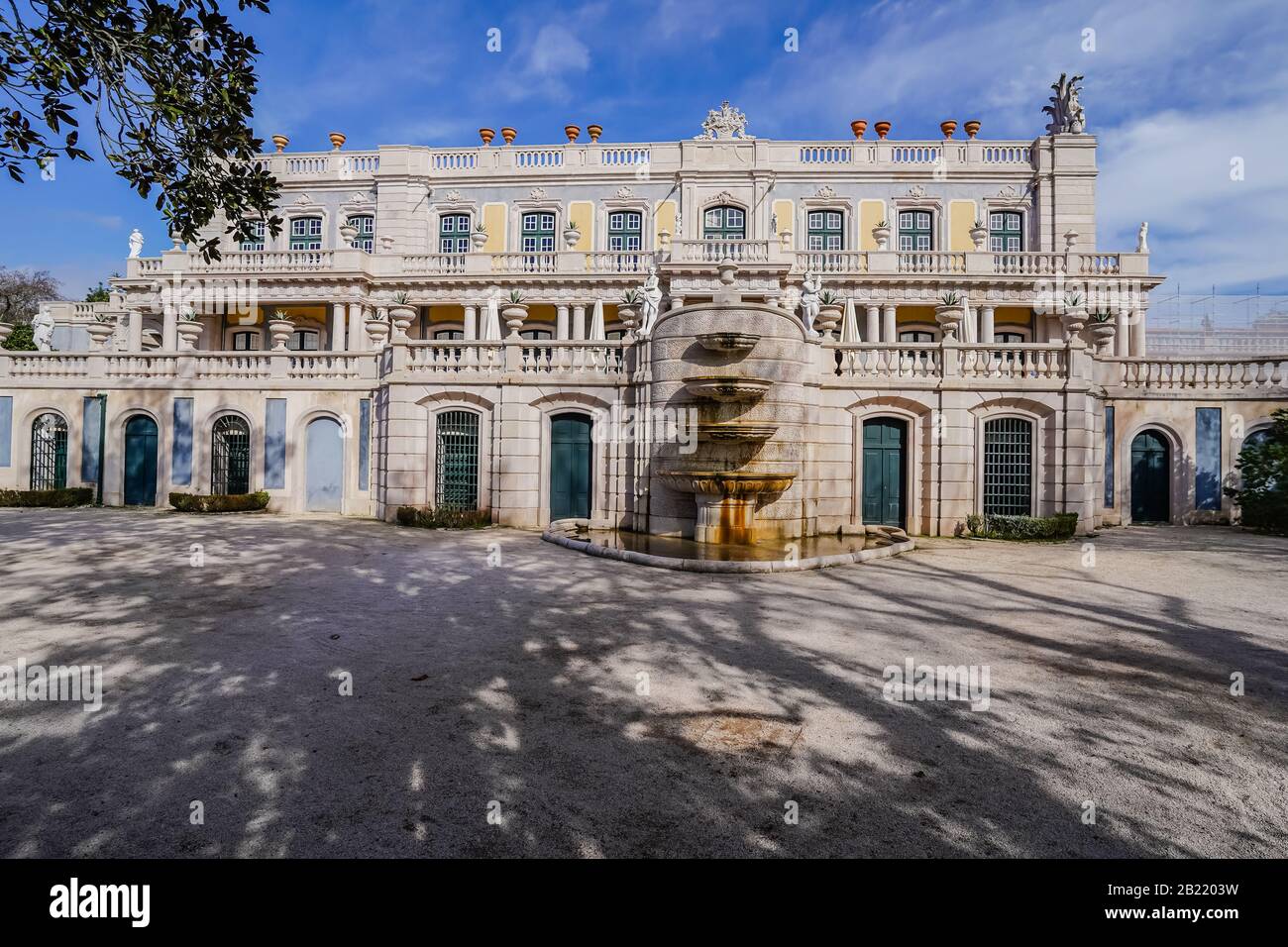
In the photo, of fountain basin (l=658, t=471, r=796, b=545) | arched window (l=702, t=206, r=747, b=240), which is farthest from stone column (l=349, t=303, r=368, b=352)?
fountain basin (l=658, t=471, r=796, b=545)

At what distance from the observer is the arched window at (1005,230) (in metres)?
29.1

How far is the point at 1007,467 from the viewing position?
16.6 meters

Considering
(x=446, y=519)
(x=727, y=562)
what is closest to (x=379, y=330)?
(x=446, y=519)

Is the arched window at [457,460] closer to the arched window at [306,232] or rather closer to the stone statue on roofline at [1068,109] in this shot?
the arched window at [306,232]

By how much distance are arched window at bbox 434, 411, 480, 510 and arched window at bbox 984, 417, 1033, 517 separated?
14.3m

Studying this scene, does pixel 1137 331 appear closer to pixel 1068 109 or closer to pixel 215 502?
pixel 1068 109

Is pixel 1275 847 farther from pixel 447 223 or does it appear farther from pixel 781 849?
pixel 447 223

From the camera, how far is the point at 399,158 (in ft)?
101

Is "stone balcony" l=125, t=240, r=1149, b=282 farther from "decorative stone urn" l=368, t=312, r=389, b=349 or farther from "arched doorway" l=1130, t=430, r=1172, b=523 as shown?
"arched doorway" l=1130, t=430, r=1172, b=523

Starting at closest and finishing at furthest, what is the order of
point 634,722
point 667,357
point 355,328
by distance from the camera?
point 634,722
point 667,357
point 355,328

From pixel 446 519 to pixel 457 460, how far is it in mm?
2243

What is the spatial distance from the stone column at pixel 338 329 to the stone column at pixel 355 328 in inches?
12.0

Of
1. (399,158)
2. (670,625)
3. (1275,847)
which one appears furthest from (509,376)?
(399,158)

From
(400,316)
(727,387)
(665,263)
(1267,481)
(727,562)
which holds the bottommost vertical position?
(727,562)
